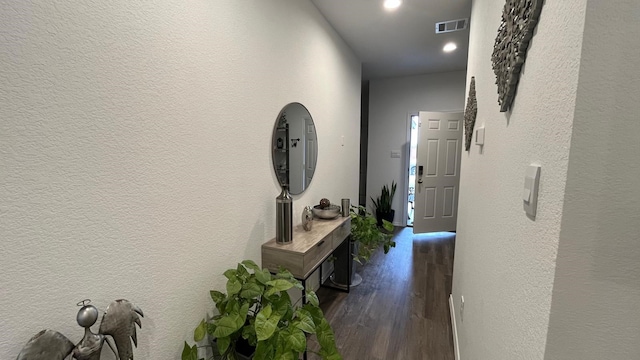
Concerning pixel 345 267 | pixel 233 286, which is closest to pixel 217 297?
pixel 233 286

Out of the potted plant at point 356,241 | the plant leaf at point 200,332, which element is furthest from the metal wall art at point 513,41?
the potted plant at point 356,241

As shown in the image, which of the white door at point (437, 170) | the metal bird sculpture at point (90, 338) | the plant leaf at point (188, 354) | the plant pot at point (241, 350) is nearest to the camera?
the metal bird sculpture at point (90, 338)

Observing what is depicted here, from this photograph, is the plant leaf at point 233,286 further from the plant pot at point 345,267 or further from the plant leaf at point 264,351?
the plant pot at point 345,267

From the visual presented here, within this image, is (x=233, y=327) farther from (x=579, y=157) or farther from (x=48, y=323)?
(x=579, y=157)

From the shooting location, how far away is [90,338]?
0.79m

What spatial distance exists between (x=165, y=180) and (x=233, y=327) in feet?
2.24

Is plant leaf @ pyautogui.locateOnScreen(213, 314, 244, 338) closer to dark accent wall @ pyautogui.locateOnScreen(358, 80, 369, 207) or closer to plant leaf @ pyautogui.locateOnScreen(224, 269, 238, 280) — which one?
plant leaf @ pyautogui.locateOnScreen(224, 269, 238, 280)

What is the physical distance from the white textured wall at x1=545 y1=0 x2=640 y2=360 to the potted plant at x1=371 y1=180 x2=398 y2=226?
431 centimetres

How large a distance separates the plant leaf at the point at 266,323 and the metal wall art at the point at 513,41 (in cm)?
119

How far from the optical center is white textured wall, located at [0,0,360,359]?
0.73 m

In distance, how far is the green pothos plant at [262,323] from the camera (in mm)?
1120

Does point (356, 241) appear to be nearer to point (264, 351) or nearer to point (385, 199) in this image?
point (264, 351)

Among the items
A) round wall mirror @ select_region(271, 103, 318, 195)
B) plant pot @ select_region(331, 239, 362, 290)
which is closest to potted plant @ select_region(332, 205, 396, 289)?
plant pot @ select_region(331, 239, 362, 290)

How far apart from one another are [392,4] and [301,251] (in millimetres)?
2246
